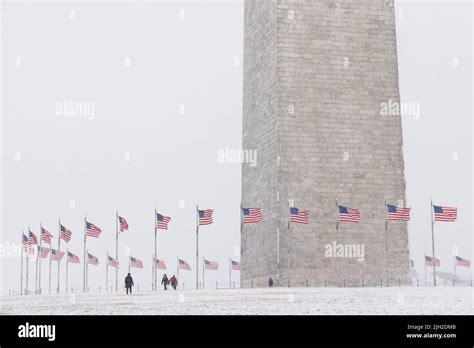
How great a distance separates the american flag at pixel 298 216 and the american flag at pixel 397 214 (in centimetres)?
524

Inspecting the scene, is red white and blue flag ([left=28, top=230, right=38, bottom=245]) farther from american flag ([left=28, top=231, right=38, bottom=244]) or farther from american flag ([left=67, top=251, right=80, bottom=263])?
american flag ([left=67, top=251, right=80, bottom=263])

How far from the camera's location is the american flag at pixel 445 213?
5369 cm

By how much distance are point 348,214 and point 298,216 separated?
10.4 feet

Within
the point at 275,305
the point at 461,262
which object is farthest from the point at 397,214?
the point at 275,305

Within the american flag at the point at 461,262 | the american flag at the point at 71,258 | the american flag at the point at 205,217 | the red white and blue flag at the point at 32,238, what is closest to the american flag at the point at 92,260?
the american flag at the point at 71,258

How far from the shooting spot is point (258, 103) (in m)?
66.1

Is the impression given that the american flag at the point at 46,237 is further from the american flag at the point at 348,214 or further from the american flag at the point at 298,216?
the american flag at the point at 348,214

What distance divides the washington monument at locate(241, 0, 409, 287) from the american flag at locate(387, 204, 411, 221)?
5832 mm
